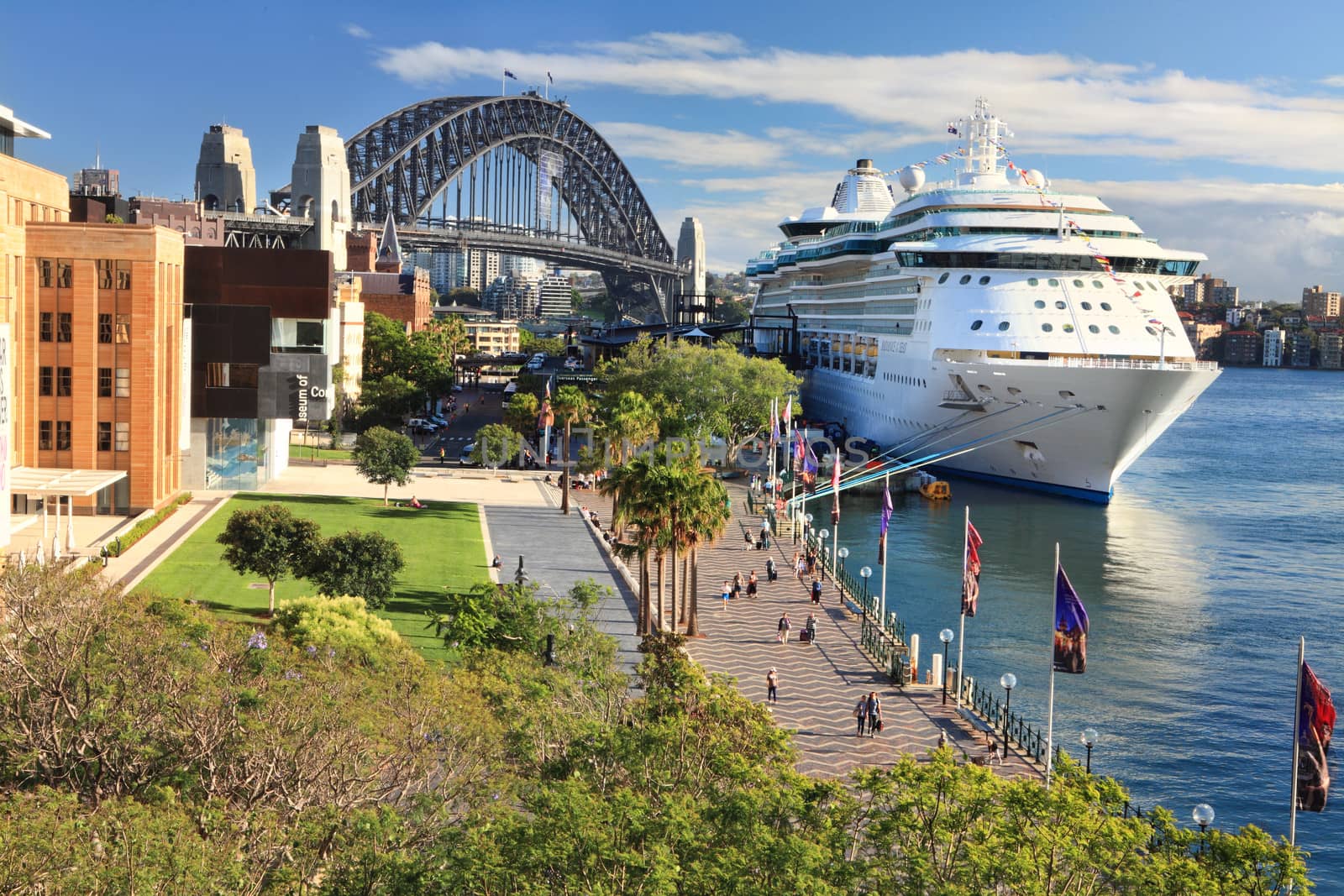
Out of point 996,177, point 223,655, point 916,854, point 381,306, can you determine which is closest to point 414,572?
point 223,655

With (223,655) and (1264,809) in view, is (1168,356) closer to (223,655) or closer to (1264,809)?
(1264,809)

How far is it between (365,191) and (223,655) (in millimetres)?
158429

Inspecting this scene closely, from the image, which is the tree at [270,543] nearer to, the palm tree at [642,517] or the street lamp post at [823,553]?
the palm tree at [642,517]

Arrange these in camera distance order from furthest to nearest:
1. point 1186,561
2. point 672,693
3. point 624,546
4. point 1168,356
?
point 1168,356
point 1186,561
point 624,546
point 672,693

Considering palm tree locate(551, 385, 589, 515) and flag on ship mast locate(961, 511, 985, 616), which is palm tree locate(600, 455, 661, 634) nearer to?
flag on ship mast locate(961, 511, 985, 616)

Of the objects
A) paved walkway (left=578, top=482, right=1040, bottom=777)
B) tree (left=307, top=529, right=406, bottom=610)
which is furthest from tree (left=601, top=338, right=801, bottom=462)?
tree (left=307, top=529, right=406, bottom=610)

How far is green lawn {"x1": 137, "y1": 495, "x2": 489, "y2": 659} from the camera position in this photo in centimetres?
4072

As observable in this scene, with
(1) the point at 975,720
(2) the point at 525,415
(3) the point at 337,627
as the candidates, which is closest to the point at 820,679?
(1) the point at 975,720

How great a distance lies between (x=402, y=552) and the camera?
51.4 metres

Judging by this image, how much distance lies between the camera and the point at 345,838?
18.3 meters

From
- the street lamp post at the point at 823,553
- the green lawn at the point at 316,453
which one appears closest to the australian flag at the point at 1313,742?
the street lamp post at the point at 823,553

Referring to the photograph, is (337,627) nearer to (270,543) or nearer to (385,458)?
(270,543)

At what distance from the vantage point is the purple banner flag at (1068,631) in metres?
30.2

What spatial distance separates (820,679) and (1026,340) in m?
42.7
